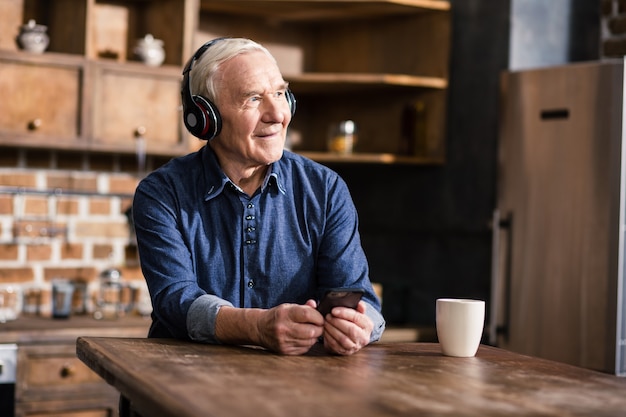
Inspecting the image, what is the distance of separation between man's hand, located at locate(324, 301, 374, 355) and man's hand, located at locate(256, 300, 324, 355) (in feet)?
0.06

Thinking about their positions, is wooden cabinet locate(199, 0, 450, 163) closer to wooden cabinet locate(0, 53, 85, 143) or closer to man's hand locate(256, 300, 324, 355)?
wooden cabinet locate(0, 53, 85, 143)

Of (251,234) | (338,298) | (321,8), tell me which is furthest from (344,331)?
(321,8)

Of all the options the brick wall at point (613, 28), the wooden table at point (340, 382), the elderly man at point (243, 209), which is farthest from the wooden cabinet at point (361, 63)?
the wooden table at point (340, 382)

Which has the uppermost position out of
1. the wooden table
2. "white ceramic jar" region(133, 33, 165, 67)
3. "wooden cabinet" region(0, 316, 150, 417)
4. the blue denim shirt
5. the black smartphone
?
"white ceramic jar" region(133, 33, 165, 67)

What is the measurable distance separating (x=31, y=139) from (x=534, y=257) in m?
2.03

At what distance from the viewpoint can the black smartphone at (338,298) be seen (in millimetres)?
1881

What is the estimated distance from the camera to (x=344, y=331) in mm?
1865

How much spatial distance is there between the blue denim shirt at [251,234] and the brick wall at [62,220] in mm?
2028

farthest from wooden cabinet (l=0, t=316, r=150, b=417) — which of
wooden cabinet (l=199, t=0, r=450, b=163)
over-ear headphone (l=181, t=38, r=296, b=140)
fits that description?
over-ear headphone (l=181, t=38, r=296, b=140)

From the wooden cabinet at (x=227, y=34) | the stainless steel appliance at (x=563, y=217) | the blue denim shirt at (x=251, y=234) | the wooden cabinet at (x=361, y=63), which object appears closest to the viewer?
the blue denim shirt at (x=251, y=234)

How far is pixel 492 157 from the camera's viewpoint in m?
4.26

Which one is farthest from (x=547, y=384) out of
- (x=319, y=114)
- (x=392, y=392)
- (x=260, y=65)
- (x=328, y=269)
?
(x=319, y=114)

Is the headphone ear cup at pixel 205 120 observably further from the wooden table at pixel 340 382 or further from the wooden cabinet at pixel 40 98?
the wooden cabinet at pixel 40 98

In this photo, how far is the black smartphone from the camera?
6.17 ft
